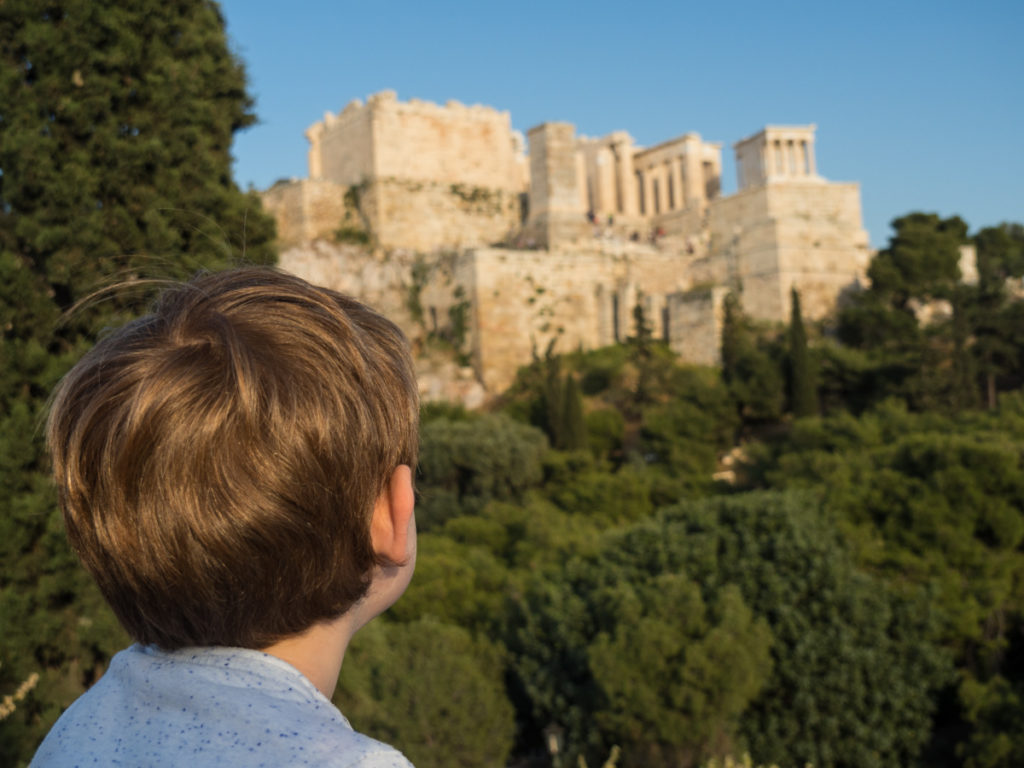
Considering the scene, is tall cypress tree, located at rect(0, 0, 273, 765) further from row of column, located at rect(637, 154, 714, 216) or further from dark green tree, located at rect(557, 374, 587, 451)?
row of column, located at rect(637, 154, 714, 216)

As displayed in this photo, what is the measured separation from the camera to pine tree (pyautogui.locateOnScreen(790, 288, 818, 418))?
2195cm

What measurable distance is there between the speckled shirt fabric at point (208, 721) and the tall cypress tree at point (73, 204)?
416 centimetres

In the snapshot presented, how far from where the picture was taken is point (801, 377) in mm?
22062

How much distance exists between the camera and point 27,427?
216 inches

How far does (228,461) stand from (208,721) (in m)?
0.24

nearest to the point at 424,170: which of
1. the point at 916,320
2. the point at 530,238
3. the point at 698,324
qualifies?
the point at 530,238

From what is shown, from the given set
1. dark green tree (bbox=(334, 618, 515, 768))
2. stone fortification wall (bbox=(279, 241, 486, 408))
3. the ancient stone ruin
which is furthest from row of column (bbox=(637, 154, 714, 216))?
dark green tree (bbox=(334, 618, 515, 768))

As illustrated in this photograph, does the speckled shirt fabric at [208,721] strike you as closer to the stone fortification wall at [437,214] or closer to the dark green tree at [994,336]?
the dark green tree at [994,336]

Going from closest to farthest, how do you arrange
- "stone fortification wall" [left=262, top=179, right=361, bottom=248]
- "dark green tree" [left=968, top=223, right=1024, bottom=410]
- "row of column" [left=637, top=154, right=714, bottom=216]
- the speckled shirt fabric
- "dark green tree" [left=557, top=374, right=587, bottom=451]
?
the speckled shirt fabric < "dark green tree" [left=968, top=223, right=1024, bottom=410] < "dark green tree" [left=557, top=374, right=587, bottom=451] < "stone fortification wall" [left=262, top=179, right=361, bottom=248] < "row of column" [left=637, top=154, right=714, bottom=216]

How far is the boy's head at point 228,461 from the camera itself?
0.95 m

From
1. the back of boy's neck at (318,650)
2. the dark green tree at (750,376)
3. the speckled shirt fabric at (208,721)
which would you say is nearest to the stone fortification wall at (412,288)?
the dark green tree at (750,376)

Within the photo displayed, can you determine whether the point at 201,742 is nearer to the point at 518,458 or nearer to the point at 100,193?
the point at 100,193

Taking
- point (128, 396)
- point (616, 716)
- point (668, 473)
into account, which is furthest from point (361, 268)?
point (128, 396)

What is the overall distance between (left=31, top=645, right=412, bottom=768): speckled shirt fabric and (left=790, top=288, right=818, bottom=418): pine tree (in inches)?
866
